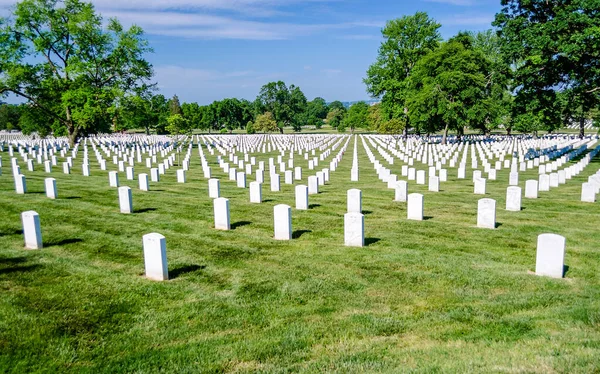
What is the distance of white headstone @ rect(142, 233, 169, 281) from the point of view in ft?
22.6

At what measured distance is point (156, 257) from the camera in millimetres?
6922

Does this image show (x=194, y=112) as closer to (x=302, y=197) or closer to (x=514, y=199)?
(x=302, y=197)

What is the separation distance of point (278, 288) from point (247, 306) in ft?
2.59

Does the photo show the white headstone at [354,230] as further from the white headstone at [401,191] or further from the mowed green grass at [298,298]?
the white headstone at [401,191]

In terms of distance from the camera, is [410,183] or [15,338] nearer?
[15,338]

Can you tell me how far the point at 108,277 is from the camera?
22.9ft

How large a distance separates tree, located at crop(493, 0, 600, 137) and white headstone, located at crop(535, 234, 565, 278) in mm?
17746

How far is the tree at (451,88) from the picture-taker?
41406 mm

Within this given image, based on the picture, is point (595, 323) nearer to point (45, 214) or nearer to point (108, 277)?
point (108, 277)

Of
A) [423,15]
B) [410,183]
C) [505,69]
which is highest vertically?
[423,15]

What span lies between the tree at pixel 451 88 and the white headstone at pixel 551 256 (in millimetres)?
37217

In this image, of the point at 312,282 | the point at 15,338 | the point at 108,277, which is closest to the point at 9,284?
the point at 108,277

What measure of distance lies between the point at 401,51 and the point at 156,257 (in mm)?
57124

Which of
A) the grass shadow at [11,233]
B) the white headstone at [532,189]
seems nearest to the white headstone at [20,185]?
the grass shadow at [11,233]
